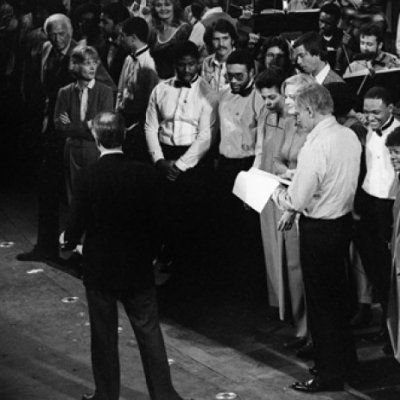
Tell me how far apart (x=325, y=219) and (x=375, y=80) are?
195cm

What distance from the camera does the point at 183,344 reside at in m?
7.86

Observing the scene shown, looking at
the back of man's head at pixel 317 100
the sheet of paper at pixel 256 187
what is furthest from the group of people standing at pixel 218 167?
the sheet of paper at pixel 256 187

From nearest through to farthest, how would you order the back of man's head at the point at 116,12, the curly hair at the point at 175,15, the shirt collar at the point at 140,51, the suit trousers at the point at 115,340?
the suit trousers at the point at 115,340
the shirt collar at the point at 140,51
the curly hair at the point at 175,15
the back of man's head at the point at 116,12

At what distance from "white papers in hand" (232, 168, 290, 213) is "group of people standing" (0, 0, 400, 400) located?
129 mm

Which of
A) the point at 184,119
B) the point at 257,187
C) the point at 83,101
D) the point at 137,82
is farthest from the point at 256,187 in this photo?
the point at 137,82

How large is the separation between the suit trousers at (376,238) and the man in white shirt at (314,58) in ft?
3.24

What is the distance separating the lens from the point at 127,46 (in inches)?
390

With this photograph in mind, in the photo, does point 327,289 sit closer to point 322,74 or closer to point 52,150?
point 322,74

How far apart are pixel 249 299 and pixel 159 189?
2.53m

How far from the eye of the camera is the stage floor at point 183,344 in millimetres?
7047

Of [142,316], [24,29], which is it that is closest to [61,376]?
[142,316]

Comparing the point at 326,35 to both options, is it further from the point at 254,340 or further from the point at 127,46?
the point at 254,340

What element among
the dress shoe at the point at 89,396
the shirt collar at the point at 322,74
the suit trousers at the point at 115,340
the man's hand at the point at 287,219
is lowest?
the dress shoe at the point at 89,396

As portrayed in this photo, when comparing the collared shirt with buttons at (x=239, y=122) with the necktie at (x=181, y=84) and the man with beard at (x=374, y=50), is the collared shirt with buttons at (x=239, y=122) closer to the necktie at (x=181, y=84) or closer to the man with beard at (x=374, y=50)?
the necktie at (x=181, y=84)
